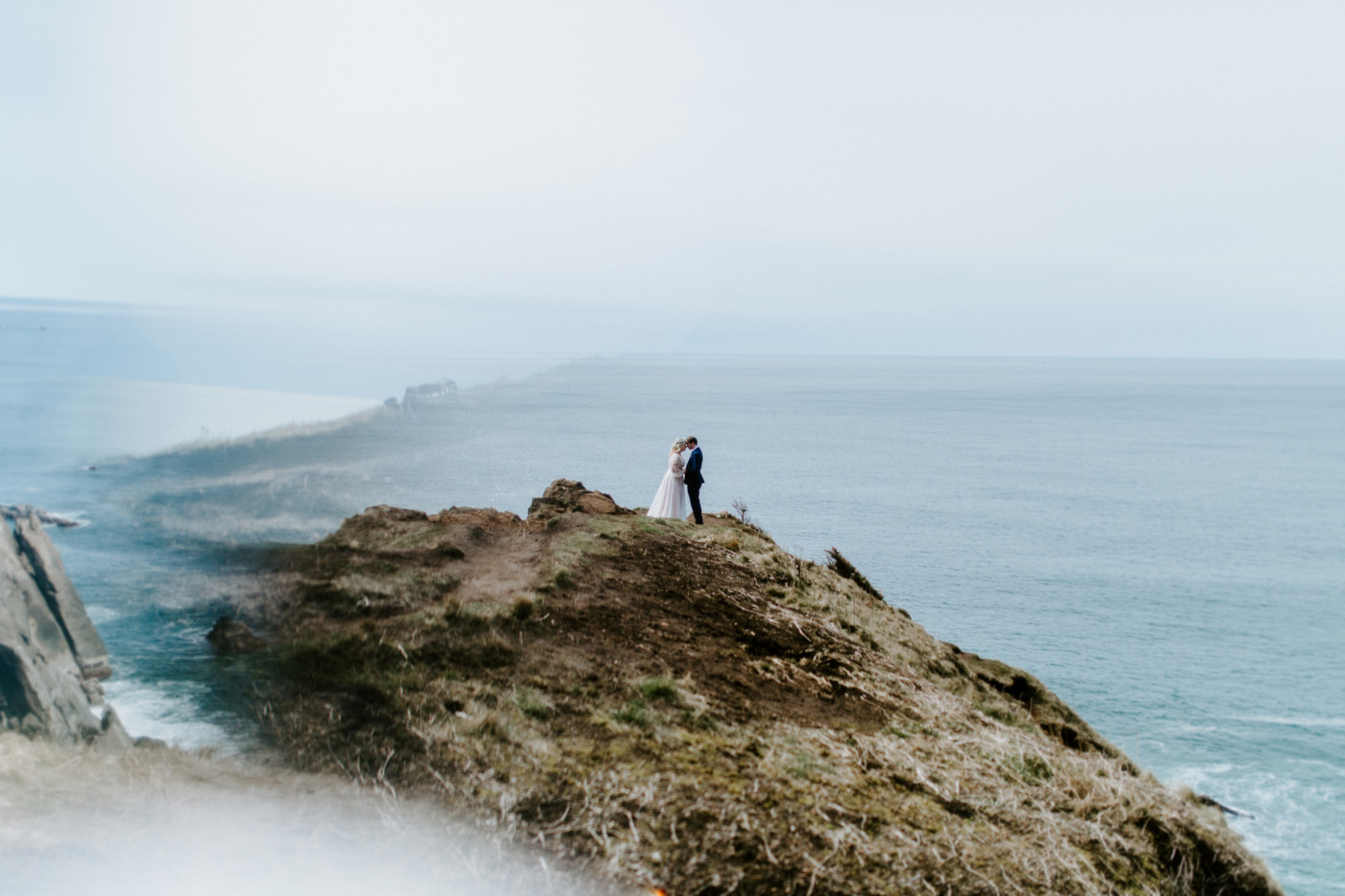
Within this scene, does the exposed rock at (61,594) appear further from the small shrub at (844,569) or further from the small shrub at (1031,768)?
the small shrub at (844,569)

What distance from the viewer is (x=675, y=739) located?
539 cm

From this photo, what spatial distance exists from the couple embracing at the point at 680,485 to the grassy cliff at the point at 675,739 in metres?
4.92

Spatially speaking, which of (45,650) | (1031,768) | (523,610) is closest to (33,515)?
(45,650)

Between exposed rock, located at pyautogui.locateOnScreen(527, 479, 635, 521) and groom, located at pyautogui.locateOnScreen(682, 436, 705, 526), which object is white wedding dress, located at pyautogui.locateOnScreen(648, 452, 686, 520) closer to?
groom, located at pyautogui.locateOnScreen(682, 436, 705, 526)

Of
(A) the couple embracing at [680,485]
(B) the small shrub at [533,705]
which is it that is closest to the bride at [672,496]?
(A) the couple embracing at [680,485]

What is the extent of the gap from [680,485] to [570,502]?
2179 mm

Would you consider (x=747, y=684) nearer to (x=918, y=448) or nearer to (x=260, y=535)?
(x=260, y=535)

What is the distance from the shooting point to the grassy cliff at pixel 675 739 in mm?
4195

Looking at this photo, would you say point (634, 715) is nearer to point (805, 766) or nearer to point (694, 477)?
point (805, 766)

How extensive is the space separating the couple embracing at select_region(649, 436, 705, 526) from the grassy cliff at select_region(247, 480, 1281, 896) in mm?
4922

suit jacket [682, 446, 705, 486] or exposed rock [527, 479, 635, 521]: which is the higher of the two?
suit jacket [682, 446, 705, 486]

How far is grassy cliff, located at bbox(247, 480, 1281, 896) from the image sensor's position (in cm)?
420

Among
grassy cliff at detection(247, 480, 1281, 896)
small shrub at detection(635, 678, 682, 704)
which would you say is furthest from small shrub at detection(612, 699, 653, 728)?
small shrub at detection(635, 678, 682, 704)

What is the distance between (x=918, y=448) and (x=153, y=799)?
11095 centimetres
